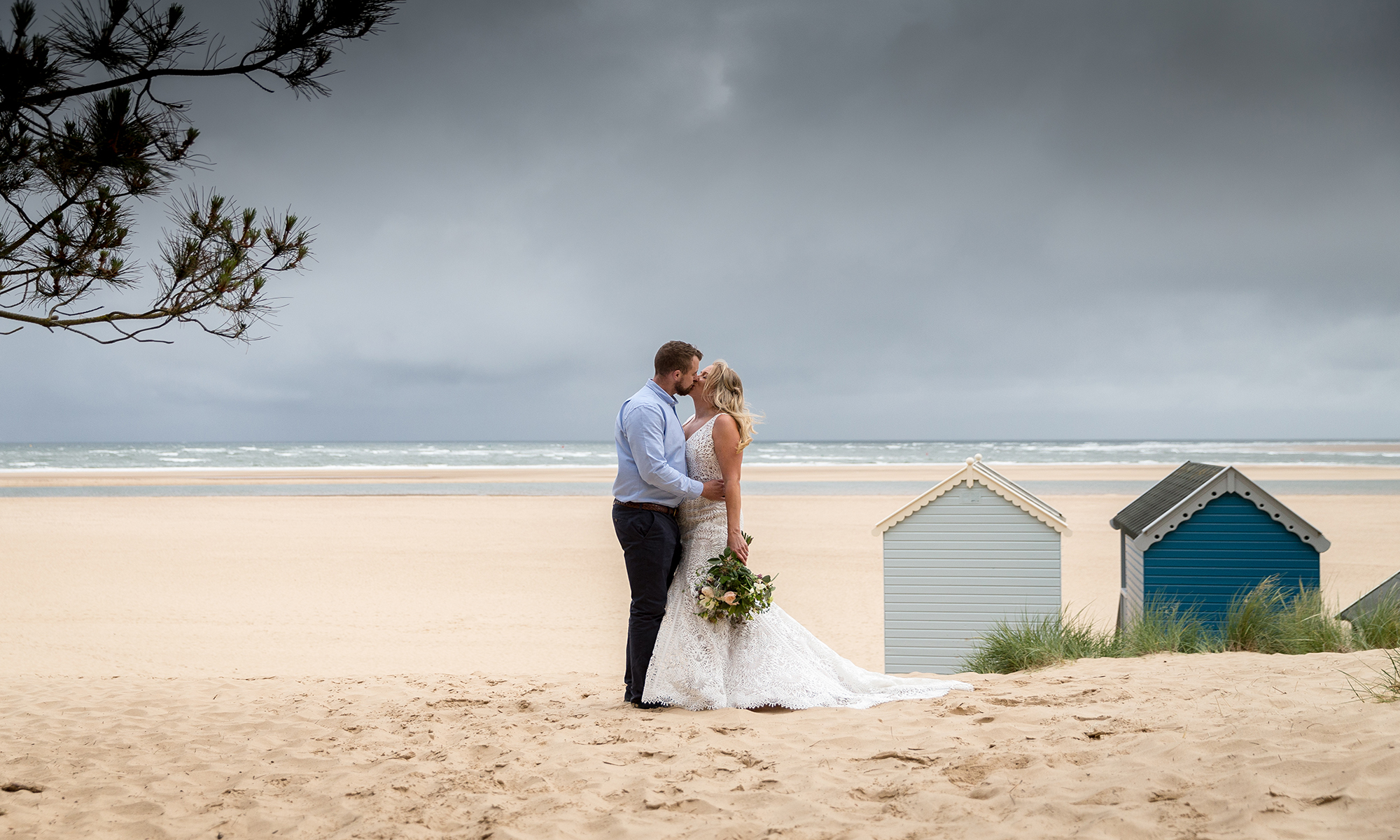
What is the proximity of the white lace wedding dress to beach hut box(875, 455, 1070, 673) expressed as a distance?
6.43ft

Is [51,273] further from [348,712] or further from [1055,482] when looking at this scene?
[1055,482]

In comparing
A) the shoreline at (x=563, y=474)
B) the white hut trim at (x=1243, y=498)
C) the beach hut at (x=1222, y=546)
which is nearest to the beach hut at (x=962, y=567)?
the beach hut at (x=1222, y=546)

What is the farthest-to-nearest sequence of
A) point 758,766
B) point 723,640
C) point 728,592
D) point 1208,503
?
point 1208,503 < point 723,640 < point 728,592 < point 758,766

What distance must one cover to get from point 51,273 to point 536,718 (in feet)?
10.9

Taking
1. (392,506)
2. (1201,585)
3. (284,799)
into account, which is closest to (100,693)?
(284,799)

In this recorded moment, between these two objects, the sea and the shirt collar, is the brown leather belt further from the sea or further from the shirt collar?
the sea

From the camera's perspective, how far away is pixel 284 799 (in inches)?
140

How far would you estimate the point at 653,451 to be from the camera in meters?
4.57

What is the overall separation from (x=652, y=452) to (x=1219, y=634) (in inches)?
186

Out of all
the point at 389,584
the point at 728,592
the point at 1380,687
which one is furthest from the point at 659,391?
the point at 389,584

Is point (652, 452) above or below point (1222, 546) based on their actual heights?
above

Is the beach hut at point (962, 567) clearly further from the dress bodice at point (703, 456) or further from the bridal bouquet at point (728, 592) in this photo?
the dress bodice at point (703, 456)

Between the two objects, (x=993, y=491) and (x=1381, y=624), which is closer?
(x=1381, y=624)

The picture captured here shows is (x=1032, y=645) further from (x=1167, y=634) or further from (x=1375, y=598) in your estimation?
(x=1375, y=598)
